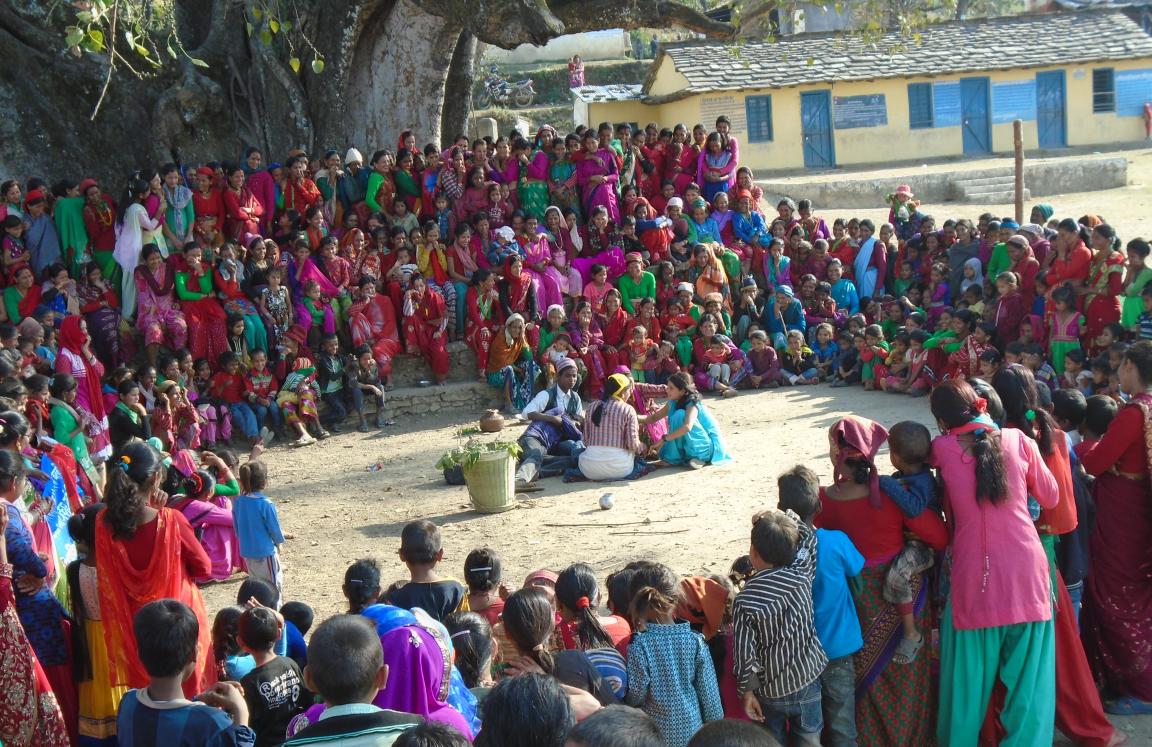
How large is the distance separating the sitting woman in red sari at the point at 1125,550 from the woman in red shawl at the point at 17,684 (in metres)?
4.25

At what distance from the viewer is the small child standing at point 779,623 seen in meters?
4.12

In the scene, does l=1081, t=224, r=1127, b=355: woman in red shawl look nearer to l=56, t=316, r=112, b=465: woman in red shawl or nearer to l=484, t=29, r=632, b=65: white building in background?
l=56, t=316, r=112, b=465: woman in red shawl

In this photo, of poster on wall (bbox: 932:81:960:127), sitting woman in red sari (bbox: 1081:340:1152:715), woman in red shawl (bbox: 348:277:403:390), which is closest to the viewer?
sitting woman in red sari (bbox: 1081:340:1152:715)

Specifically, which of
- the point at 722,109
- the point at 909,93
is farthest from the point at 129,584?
the point at 909,93

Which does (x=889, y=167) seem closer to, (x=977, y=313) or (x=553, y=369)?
(x=977, y=313)

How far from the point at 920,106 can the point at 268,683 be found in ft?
86.0

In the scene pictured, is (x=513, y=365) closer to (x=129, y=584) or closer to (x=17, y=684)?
(x=129, y=584)

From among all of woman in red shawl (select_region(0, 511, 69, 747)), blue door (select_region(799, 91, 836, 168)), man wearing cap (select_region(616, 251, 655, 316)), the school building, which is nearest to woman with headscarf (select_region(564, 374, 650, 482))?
man wearing cap (select_region(616, 251, 655, 316))

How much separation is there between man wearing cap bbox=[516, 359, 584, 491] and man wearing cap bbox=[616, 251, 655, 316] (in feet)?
8.56

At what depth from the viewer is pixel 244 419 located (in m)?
11.3

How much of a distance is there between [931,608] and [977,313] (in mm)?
8132

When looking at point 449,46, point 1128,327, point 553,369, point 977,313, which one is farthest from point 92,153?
point 1128,327

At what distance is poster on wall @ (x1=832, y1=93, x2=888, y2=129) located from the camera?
88.5 ft

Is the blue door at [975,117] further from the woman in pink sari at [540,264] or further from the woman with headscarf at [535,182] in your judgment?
the woman in pink sari at [540,264]
